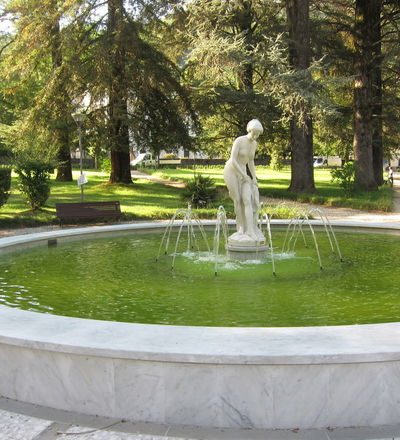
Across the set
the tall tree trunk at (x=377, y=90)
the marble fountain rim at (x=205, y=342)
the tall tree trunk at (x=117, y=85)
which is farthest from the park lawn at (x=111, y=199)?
the marble fountain rim at (x=205, y=342)

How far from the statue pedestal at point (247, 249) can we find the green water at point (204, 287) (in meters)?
0.20

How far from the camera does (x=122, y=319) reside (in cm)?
532

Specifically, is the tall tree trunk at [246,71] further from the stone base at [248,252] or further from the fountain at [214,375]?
the fountain at [214,375]

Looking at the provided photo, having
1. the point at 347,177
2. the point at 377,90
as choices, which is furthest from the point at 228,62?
the point at 377,90

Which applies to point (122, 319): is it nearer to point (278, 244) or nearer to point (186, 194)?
point (278, 244)

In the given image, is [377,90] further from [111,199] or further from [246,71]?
[111,199]

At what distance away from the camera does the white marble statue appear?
8.20 m

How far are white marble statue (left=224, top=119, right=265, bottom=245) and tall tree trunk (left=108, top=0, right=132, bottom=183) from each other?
1504 centimetres

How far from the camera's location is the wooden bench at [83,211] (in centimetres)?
1480

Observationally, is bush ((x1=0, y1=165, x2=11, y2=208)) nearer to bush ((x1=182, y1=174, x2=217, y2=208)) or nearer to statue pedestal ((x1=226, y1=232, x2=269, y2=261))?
bush ((x1=182, y1=174, x2=217, y2=208))

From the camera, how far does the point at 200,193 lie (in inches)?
775

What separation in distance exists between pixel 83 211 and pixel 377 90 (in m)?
17.3

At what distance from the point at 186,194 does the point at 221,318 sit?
48.6ft

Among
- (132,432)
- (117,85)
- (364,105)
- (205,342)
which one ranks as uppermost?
(117,85)
